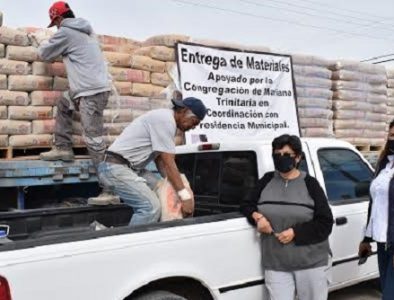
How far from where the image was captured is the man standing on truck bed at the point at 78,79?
5242 mm

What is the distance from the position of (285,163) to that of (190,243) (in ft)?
2.96

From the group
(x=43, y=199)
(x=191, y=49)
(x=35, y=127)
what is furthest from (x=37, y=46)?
(x=191, y=49)

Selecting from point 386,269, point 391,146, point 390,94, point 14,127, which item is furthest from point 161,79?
point 390,94

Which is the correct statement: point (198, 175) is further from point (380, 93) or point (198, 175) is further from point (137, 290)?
point (380, 93)

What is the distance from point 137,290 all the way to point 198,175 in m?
1.76

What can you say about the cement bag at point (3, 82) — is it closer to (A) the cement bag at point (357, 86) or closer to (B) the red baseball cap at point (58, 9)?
(B) the red baseball cap at point (58, 9)

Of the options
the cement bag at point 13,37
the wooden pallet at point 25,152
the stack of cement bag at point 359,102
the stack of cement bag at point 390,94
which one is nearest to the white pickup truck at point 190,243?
the wooden pallet at point 25,152

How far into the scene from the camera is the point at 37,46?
17.6 ft

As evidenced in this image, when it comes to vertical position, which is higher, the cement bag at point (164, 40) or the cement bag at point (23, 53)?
the cement bag at point (164, 40)

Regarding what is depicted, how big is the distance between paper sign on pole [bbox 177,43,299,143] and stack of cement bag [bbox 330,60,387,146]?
1029 millimetres

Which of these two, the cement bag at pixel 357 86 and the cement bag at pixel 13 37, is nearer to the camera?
the cement bag at pixel 13 37

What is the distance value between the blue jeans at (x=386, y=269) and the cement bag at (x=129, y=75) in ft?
10.4

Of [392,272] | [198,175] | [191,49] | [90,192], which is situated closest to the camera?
[392,272]

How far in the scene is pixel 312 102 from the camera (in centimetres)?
815
